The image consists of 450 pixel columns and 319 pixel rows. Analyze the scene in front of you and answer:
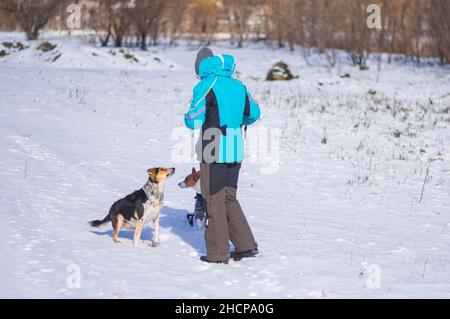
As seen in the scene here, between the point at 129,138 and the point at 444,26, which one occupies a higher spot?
the point at 444,26

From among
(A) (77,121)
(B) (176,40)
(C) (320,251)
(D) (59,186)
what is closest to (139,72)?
(A) (77,121)

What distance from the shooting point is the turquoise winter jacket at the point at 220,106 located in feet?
18.6

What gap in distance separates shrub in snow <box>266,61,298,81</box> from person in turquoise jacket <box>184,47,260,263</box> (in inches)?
783

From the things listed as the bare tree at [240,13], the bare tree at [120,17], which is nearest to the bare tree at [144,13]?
the bare tree at [120,17]

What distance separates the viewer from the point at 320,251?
6.68 m

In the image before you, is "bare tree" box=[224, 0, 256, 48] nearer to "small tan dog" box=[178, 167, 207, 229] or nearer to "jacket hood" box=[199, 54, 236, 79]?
"small tan dog" box=[178, 167, 207, 229]

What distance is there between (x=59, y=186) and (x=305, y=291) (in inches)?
196

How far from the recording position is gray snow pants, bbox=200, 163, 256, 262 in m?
5.89

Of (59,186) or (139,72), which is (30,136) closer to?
(59,186)

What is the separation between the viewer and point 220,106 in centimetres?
575

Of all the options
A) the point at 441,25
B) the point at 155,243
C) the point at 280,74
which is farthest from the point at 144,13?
the point at 155,243

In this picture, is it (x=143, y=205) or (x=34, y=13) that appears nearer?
(x=143, y=205)

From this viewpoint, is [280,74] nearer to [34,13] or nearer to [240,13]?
[34,13]

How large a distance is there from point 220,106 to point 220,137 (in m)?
0.31
